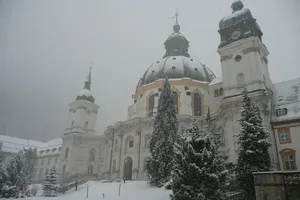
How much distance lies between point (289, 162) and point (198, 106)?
21611mm

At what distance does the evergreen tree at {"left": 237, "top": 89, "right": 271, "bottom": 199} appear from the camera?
22141mm

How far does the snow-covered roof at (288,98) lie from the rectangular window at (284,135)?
4.18ft

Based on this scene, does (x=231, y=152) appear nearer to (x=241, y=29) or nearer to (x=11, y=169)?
(x=241, y=29)

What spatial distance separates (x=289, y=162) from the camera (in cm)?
2894

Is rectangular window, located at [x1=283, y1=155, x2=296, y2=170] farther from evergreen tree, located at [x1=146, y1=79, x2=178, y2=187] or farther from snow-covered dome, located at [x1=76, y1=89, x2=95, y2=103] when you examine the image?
snow-covered dome, located at [x1=76, y1=89, x2=95, y2=103]

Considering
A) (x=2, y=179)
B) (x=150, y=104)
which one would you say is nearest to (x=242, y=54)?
(x=150, y=104)

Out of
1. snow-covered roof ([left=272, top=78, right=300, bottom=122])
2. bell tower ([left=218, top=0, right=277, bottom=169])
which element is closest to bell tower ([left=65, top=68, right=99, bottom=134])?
bell tower ([left=218, top=0, right=277, bottom=169])

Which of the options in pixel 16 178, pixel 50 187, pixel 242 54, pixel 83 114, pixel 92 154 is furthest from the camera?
pixel 83 114

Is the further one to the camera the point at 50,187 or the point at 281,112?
the point at 50,187

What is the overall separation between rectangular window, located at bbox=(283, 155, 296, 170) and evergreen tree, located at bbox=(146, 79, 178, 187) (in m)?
12.2

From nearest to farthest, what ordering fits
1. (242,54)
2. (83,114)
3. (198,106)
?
(242,54)
(198,106)
(83,114)

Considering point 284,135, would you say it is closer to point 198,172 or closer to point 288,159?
point 288,159

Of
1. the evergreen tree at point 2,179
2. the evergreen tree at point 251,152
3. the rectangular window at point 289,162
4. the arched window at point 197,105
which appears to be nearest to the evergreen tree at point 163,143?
the evergreen tree at point 251,152

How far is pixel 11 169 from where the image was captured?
30547mm
